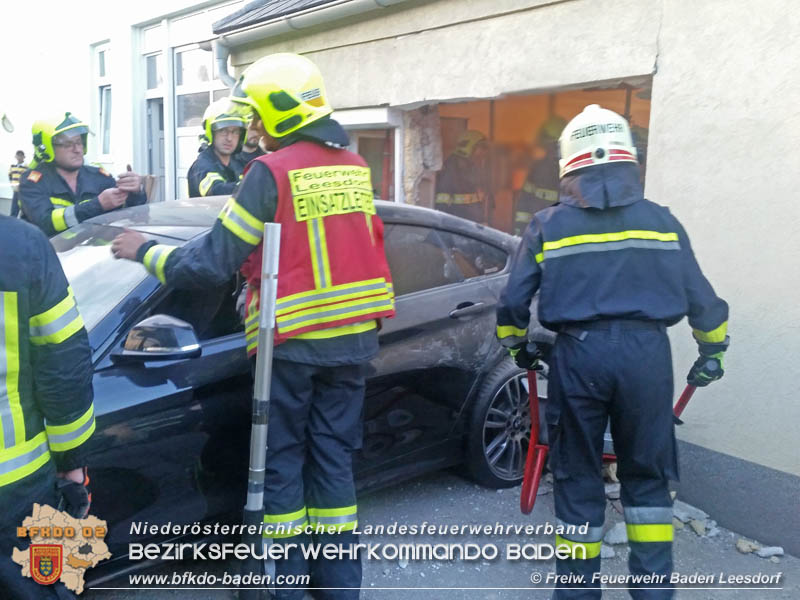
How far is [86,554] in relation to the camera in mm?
2471

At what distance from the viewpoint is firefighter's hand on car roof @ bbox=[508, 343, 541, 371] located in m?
3.10

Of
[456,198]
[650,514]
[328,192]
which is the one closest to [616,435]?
[650,514]

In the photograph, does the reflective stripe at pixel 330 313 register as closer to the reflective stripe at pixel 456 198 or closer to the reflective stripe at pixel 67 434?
the reflective stripe at pixel 67 434

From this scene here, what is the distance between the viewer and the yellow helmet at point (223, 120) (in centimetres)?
530

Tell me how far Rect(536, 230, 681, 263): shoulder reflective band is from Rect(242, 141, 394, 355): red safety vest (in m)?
0.74

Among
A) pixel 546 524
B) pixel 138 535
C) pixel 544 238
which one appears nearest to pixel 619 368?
pixel 544 238

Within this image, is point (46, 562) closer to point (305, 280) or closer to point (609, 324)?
point (305, 280)

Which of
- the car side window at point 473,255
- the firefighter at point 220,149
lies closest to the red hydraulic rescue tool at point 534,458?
the car side window at point 473,255

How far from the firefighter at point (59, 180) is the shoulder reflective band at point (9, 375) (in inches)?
107

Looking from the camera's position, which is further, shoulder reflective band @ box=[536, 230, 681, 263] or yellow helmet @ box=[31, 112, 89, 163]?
yellow helmet @ box=[31, 112, 89, 163]

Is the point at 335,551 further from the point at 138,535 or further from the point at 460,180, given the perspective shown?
the point at 460,180

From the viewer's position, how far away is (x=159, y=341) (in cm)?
276

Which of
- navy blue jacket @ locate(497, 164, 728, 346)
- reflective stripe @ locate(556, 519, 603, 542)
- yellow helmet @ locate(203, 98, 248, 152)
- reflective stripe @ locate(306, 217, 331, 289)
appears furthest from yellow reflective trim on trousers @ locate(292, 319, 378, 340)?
yellow helmet @ locate(203, 98, 248, 152)

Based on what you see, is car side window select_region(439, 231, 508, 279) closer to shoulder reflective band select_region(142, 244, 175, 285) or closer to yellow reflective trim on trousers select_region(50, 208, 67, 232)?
shoulder reflective band select_region(142, 244, 175, 285)
